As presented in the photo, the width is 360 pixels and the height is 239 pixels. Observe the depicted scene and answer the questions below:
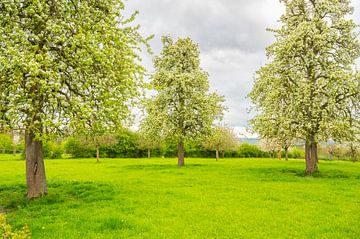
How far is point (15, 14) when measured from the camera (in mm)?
16078

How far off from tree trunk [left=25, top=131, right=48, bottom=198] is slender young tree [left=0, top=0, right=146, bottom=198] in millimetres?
58

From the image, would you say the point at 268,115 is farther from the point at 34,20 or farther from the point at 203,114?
the point at 34,20

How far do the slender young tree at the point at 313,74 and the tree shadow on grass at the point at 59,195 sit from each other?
17609mm

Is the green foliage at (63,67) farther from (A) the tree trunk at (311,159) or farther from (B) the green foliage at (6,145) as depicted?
(B) the green foliage at (6,145)

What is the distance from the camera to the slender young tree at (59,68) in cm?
1444

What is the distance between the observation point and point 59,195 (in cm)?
2041

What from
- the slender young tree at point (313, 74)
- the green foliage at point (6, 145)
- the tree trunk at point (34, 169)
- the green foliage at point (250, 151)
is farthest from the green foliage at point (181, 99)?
the green foliage at point (6, 145)

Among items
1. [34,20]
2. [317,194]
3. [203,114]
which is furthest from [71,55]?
[203,114]

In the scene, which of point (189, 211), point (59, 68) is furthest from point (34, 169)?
point (189, 211)

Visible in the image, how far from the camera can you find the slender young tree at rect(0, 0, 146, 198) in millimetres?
14438

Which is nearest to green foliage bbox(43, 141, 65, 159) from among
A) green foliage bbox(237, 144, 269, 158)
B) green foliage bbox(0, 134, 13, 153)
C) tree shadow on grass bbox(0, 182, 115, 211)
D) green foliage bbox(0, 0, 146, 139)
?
green foliage bbox(0, 134, 13, 153)

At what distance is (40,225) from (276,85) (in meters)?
25.1

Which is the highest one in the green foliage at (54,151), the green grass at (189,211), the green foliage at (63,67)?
the green foliage at (63,67)

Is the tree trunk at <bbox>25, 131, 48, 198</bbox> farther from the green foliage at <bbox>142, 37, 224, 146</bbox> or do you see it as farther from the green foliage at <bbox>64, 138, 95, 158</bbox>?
the green foliage at <bbox>64, 138, 95, 158</bbox>
